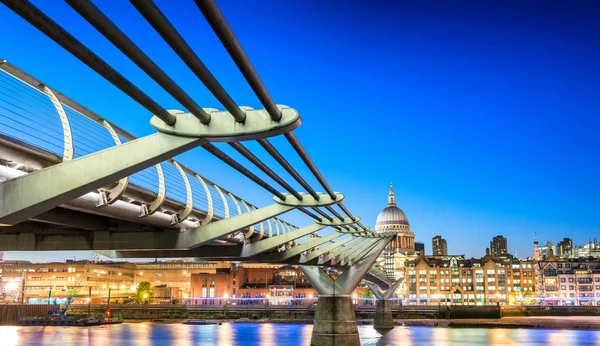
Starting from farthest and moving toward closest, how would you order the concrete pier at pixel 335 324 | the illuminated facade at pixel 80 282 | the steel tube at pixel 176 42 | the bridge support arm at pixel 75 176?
the illuminated facade at pixel 80 282 → the concrete pier at pixel 335 324 → the bridge support arm at pixel 75 176 → the steel tube at pixel 176 42

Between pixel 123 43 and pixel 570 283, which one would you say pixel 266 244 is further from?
pixel 570 283

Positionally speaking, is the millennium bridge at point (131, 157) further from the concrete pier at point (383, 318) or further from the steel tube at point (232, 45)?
the concrete pier at point (383, 318)

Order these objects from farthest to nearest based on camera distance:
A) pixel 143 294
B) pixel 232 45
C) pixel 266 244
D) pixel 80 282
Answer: pixel 80 282
pixel 143 294
pixel 266 244
pixel 232 45

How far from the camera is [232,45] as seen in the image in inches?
286

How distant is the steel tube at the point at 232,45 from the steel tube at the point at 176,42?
37 cm

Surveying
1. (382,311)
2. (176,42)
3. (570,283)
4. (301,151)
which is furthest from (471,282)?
(176,42)

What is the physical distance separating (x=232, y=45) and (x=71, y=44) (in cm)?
Result: 175

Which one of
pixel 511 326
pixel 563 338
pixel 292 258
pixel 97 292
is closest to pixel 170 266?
pixel 97 292

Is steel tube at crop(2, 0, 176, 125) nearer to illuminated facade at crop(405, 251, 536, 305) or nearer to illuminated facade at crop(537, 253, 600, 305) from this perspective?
illuminated facade at crop(537, 253, 600, 305)

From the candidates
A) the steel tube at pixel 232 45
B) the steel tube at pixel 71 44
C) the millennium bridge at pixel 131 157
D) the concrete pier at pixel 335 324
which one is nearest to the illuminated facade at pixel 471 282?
the concrete pier at pixel 335 324

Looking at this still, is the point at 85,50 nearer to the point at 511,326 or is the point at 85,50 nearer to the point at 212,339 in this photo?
the point at 212,339

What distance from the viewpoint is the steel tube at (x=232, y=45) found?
6.38m

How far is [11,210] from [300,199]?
41.9 feet

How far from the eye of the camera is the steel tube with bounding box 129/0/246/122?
20.0 feet
